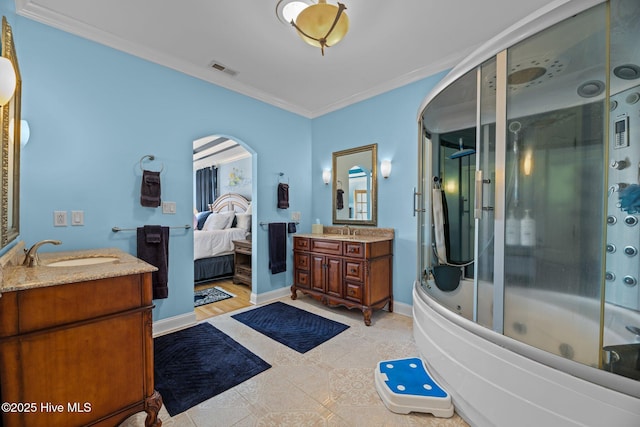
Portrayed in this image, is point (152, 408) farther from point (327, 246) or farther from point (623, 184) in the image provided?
point (623, 184)

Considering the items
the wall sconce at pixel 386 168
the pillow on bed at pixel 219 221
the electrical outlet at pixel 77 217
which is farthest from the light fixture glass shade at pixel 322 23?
the pillow on bed at pixel 219 221

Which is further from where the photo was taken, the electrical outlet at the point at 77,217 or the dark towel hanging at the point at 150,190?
the dark towel hanging at the point at 150,190

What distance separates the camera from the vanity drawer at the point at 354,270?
280cm

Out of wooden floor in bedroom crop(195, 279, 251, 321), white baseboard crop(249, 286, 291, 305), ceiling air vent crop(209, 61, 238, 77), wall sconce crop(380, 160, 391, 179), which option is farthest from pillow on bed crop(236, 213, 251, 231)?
wall sconce crop(380, 160, 391, 179)

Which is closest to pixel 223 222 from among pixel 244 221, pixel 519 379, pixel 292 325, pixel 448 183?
pixel 244 221

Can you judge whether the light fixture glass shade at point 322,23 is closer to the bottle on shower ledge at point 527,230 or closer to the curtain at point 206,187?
the bottle on shower ledge at point 527,230

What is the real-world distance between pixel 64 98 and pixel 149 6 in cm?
98

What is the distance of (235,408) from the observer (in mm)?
1599

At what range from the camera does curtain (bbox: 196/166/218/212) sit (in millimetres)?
7074

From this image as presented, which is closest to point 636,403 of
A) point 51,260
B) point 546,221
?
point 546,221

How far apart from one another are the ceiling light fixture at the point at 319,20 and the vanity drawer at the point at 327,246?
1960 millimetres

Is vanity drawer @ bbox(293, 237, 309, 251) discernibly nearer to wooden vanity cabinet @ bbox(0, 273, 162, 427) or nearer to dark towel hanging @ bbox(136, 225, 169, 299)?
dark towel hanging @ bbox(136, 225, 169, 299)

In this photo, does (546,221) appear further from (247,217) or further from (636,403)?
(247,217)

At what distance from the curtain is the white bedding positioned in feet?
9.65
